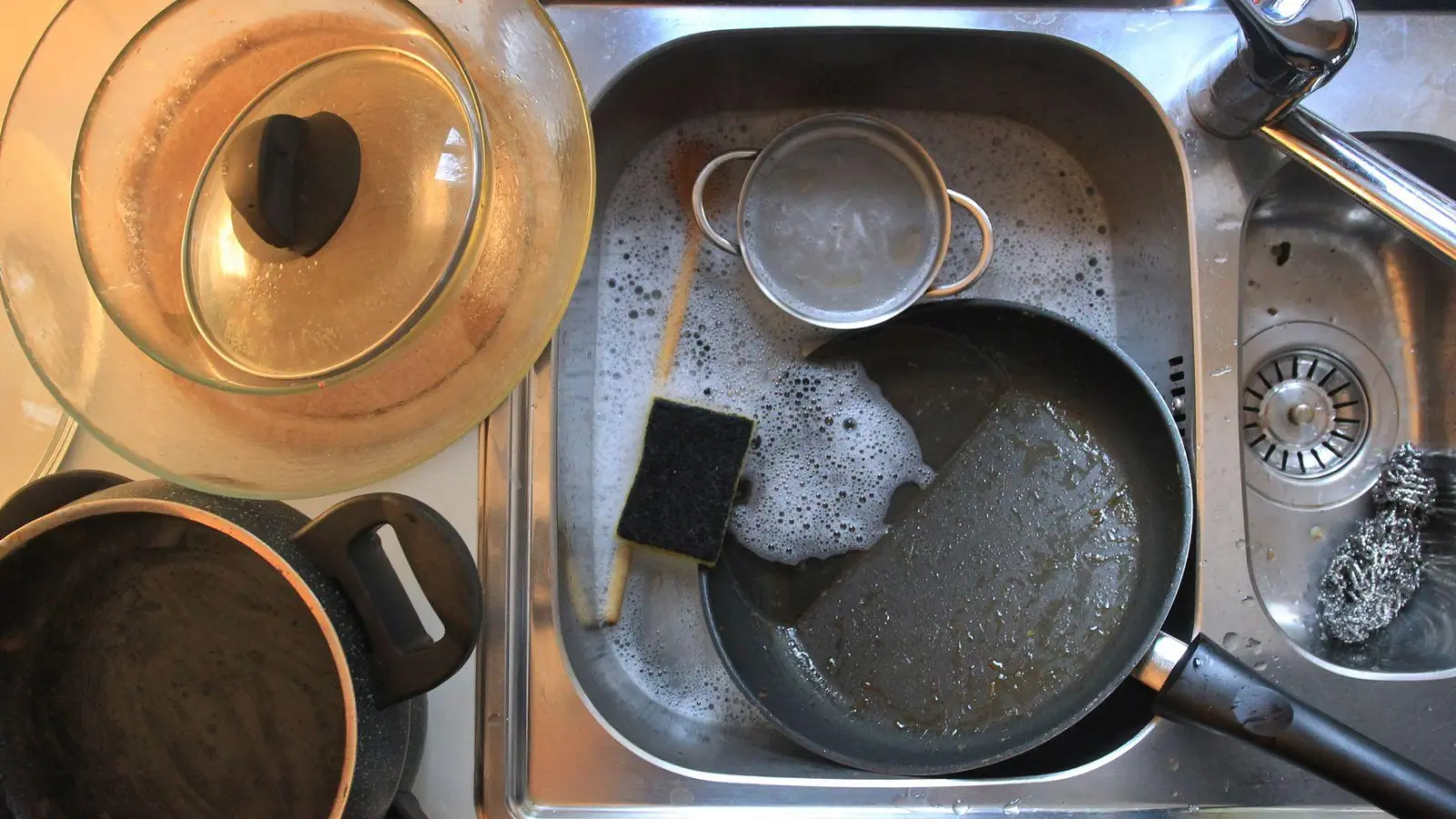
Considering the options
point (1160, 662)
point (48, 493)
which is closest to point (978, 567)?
point (1160, 662)

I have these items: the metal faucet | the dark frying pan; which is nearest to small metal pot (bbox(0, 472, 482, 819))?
the dark frying pan

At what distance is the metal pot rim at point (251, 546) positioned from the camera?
0.41 meters

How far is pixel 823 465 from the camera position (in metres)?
0.70

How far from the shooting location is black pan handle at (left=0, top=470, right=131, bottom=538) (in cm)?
48

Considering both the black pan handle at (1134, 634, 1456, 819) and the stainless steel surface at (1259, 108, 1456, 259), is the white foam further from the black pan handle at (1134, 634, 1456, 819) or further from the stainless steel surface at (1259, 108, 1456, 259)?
the stainless steel surface at (1259, 108, 1456, 259)

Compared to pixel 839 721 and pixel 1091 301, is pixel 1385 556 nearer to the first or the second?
pixel 1091 301

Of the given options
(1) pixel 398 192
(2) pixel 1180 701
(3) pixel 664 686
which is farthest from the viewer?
(3) pixel 664 686

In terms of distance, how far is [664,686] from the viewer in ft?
2.22

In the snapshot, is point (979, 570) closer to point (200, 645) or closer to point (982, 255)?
point (982, 255)

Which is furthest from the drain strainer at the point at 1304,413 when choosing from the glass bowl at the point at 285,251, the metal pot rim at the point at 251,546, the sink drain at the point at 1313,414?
the metal pot rim at the point at 251,546

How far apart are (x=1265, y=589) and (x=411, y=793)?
694 millimetres

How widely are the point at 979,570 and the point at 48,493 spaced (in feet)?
2.14

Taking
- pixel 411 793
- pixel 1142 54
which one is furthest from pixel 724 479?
pixel 1142 54

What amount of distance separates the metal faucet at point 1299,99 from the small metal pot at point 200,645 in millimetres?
595
